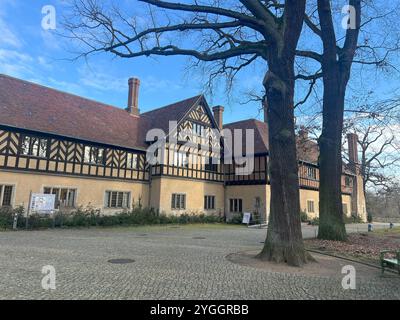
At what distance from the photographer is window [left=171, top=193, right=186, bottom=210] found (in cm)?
2473

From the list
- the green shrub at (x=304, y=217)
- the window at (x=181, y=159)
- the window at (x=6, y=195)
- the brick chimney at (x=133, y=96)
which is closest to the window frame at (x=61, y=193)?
the window at (x=6, y=195)

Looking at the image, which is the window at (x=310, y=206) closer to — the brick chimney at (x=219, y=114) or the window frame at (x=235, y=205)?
the window frame at (x=235, y=205)

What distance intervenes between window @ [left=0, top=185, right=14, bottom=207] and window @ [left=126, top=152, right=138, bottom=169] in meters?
8.12

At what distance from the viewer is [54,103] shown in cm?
2245

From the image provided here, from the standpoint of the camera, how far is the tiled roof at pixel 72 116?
19062 mm

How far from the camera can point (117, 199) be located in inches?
896

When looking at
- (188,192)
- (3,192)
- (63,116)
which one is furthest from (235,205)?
(3,192)

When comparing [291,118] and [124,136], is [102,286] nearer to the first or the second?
[291,118]

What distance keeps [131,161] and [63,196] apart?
5.81 meters

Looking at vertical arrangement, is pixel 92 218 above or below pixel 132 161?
below

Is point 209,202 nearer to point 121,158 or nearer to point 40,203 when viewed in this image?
point 121,158
